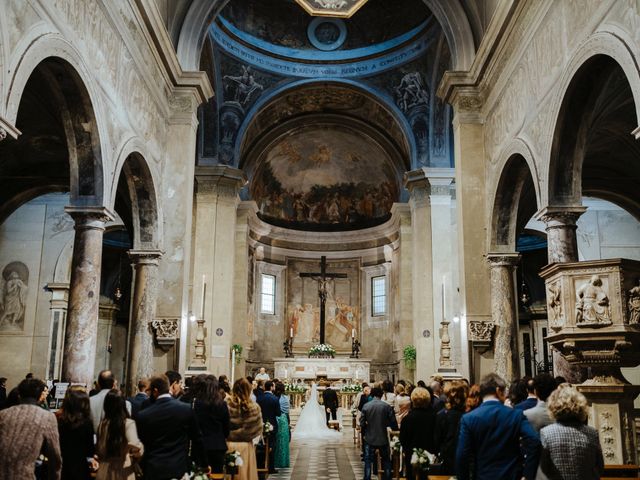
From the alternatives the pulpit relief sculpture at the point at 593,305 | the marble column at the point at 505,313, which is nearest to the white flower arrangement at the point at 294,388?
the marble column at the point at 505,313

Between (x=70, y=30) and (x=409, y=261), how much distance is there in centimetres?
1720

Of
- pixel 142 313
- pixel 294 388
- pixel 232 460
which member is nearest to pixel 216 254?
pixel 294 388

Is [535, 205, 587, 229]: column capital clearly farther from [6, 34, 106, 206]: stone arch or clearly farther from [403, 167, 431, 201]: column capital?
[403, 167, 431, 201]: column capital

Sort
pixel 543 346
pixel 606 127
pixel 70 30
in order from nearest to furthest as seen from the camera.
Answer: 1. pixel 70 30
2. pixel 606 127
3. pixel 543 346

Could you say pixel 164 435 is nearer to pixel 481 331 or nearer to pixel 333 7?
pixel 481 331

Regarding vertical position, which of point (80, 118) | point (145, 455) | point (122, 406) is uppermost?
point (80, 118)

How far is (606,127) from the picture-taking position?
48.8 ft

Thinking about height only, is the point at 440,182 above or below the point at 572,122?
above

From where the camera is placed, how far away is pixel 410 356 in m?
22.2

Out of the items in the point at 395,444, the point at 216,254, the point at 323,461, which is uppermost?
the point at 216,254

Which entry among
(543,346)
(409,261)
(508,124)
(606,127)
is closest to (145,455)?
(508,124)

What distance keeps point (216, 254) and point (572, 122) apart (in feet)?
45.4

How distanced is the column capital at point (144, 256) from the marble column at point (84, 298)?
8.48 ft

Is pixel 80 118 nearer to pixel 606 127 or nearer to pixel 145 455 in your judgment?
pixel 145 455
